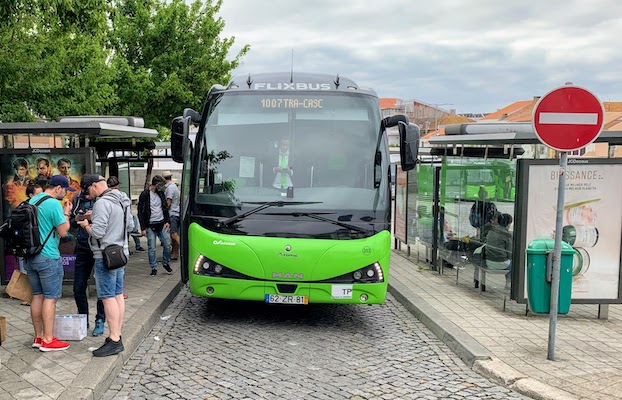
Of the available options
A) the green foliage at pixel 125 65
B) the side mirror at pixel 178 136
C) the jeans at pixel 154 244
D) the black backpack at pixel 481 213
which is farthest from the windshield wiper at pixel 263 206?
the green foliage at pixel 125 65

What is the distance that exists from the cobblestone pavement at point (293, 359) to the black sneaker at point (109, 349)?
0.20m

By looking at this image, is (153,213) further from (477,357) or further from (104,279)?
(477,357)

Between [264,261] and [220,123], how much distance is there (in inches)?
76.2

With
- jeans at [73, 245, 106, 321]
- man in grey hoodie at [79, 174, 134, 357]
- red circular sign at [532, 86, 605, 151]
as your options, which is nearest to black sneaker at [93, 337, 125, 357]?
man in grey hoodie at [79, 174, 134, 357]

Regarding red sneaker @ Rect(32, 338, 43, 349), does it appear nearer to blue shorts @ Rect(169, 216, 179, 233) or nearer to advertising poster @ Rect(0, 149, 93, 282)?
advertising poster @ Rect(0, 149, 93, 282)

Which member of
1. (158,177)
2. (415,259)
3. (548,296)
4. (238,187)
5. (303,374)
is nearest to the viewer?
(303,374)

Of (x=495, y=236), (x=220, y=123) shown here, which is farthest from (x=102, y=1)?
(x=495, y=236)

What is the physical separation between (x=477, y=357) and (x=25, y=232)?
4518mm

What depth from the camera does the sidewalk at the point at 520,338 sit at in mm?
5387

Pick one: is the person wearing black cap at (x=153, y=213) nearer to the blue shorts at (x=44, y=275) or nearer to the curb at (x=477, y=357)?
the blue shorts at (x=44, y=275)

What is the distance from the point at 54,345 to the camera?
5.90 m

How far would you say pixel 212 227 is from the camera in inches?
288

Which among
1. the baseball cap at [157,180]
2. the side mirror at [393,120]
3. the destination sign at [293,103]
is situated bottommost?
the baseball cap at [157,180]

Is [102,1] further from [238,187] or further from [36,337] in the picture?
[36,337]
